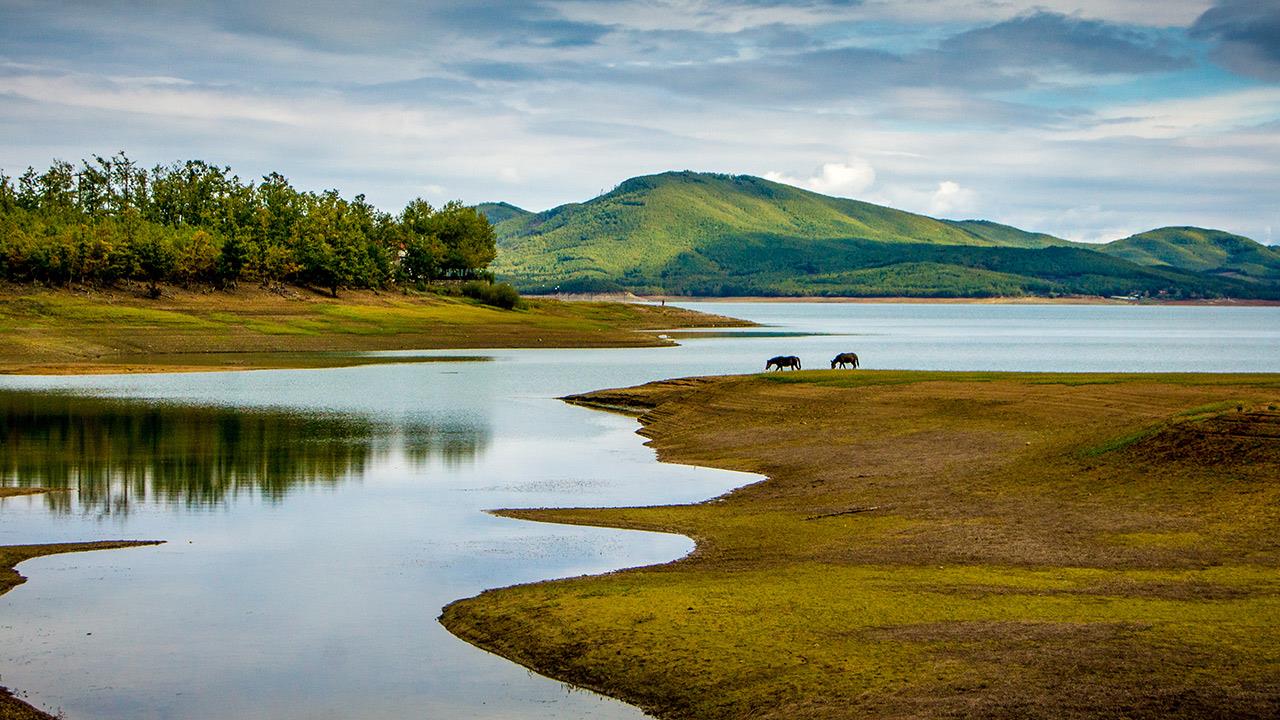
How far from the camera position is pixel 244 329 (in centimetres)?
11838

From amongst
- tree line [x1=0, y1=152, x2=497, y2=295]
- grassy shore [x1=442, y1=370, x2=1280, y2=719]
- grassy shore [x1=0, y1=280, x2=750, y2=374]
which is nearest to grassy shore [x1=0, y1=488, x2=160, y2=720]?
grassy shore [x1=442, y1=370, x2=1280, y2=719]

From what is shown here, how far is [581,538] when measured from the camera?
91.1 feet

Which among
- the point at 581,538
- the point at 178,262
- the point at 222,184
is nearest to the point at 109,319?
the point at 178,262

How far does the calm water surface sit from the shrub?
99701 millimetres

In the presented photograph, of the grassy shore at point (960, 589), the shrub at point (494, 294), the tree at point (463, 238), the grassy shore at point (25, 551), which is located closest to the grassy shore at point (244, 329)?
the shrub at point (494, 294)

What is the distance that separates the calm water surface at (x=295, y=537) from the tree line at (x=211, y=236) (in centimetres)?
7009

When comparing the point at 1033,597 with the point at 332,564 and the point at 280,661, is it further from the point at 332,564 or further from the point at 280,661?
the point at 332,564

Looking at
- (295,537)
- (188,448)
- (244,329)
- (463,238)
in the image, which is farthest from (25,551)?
(463,238)

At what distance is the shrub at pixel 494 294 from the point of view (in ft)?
557

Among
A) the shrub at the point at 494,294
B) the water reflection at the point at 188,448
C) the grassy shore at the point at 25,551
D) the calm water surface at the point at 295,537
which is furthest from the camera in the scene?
the shrub at the point at 494,294

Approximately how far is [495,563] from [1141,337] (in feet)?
500

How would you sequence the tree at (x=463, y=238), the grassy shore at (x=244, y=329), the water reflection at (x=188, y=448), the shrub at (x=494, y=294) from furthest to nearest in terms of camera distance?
the tree at (x=463, y=238) < the shrub at (x=494, y=294) < the grassy shore at (x=244, y=329) < the water reflection at (x=188, y=448)

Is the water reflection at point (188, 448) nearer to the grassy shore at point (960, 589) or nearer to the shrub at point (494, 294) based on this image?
the grassy shore at point (960, 589)

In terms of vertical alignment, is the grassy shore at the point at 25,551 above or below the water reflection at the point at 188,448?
above
